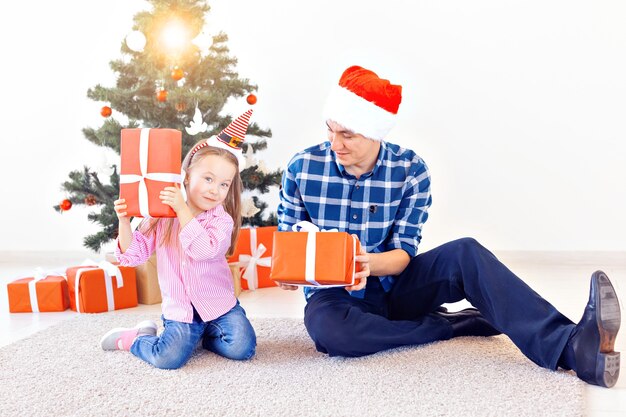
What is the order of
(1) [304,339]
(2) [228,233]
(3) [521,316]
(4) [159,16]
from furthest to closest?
1. (4) [159,16]
2. (1) [304,339]
3. (2) [228,233]
4. (3) [521,316]

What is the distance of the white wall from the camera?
126 inches

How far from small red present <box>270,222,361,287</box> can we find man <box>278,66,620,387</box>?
0.23 feet

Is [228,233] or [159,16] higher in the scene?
[159,16]

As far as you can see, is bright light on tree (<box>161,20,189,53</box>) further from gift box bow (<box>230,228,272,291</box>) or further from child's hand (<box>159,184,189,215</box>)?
child's hand (<box>159,184,189,215</box>)

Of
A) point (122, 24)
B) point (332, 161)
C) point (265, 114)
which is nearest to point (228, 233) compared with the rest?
→ point (332, 161)

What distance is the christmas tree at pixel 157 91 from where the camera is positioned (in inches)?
104

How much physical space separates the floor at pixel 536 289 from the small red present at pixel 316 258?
576 mm

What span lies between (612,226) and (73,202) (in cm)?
235

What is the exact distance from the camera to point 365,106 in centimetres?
177

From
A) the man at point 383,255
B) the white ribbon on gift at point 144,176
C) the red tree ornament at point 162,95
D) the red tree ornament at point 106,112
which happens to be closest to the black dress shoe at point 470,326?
the man at point 383,255

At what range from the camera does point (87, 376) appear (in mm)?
1658

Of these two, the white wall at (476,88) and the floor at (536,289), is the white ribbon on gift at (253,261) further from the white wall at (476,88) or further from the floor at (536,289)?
the white wall at (476,88)

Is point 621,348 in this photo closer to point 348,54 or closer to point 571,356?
point 571,356

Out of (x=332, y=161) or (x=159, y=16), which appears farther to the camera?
(x=159, y=16)
